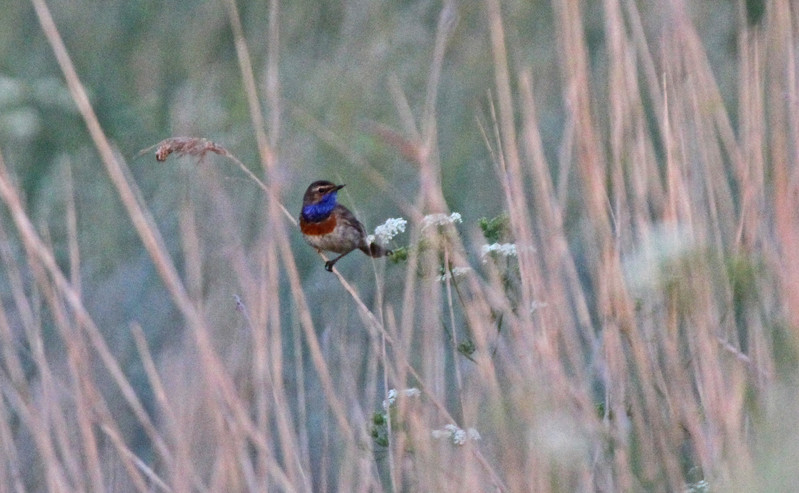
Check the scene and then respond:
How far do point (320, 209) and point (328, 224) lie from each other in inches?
3.9

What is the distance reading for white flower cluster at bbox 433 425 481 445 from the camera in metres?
1.64

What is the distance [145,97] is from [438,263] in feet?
11.4

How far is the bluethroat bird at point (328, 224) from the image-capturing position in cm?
356

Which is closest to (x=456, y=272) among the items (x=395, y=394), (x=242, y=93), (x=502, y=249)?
(x=502, y=249)

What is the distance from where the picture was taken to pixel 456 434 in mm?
1690

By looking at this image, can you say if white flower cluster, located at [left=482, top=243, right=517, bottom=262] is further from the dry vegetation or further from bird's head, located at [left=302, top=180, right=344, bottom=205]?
bird's head, located at [left=302, top=180, right=344, bottom=205]

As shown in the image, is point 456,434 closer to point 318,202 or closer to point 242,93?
point 318,202

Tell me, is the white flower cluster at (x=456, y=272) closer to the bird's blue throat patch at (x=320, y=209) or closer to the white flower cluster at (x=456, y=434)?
the white flower cluster at (x=456, y=434)

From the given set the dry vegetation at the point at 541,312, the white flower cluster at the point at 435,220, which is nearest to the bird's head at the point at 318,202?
the dry vegetation at the point at 541,312

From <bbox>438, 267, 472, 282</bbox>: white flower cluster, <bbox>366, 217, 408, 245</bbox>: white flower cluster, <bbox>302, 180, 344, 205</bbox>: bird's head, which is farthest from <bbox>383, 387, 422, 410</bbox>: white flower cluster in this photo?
<bbox>302, 180, 344, 205</bbox>: bird's head

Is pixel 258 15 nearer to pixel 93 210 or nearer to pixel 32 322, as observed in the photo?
pixel 93 210

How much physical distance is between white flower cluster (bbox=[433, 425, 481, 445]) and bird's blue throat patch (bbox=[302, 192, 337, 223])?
1.94m

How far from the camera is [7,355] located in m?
1.78

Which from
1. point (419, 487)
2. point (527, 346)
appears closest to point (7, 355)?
point (419, 487)
